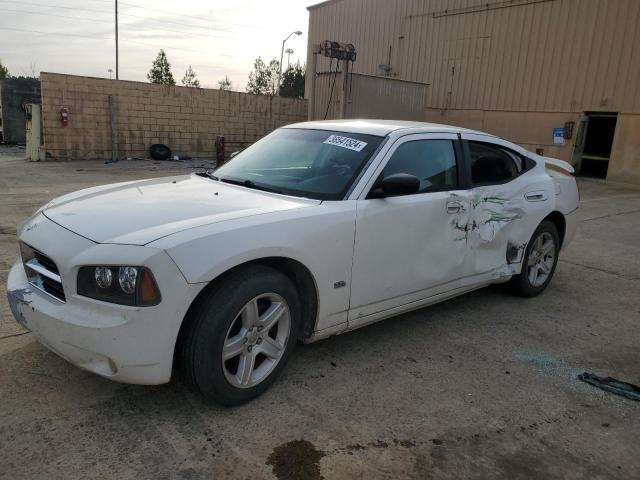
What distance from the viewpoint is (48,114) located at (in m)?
15.3

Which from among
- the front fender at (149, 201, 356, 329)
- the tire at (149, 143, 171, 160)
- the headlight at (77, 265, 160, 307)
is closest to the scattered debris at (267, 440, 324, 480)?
the front fender at (149, 201, 356, 329)

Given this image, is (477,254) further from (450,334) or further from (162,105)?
(162,105)

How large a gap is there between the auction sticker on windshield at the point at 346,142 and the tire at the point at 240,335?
1.18m

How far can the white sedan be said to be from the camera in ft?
8.09

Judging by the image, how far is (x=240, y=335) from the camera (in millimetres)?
2789

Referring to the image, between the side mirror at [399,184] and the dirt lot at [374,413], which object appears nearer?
the dirt lot at [374,413]

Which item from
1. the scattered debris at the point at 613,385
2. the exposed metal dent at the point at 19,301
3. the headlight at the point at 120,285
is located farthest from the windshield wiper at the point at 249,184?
the scattered debris at the point at 613,385

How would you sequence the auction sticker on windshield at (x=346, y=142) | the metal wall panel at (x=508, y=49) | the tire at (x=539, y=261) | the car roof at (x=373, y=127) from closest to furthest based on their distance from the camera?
1. the auction sticker on windshield at (x=346, y=142)
2. the car roof at (x=373, y=127)
3. the tire at (x=539, y=261)
4. the metal wall panel at (x=508, y=49)

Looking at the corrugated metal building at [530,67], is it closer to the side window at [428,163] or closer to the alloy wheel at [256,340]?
the side window at [428,163]

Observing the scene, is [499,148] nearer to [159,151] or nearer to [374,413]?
[374,413]

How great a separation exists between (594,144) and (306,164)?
56.8 ft

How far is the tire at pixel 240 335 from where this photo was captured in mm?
2580

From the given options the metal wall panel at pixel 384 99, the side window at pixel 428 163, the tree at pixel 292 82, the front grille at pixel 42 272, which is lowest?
the front grille at pixel 42 272

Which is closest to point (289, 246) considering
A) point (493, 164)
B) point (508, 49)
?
point (493, 164)
